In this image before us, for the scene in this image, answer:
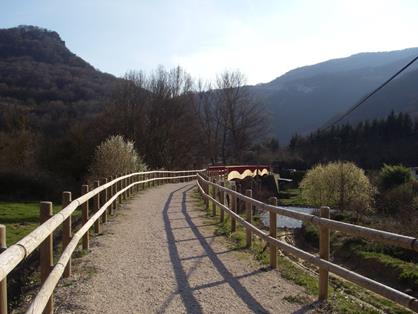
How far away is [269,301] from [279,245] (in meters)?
1.63

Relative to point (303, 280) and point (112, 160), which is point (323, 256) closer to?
point (303, 280)

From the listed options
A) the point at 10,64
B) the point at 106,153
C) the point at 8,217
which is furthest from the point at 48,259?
the point at 10,64

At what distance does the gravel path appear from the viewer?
6504mm

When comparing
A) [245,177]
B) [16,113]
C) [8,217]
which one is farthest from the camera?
[16,113]

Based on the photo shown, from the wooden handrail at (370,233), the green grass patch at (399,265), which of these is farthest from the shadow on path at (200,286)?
the green grass patch at (399,265)

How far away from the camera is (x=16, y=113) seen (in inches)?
2429

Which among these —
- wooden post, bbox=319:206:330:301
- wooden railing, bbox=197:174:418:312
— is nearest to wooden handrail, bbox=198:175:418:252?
wooden railing, bbox=197:174:418:312

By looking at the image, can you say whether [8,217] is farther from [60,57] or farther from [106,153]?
[60,57]

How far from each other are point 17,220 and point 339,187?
Result: 35.1 meters

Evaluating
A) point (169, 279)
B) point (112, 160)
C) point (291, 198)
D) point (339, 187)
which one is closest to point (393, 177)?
point (339, 187)

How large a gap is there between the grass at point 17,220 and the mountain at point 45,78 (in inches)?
1316

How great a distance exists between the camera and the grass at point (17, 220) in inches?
800

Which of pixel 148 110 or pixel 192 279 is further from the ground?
pixel 148 110

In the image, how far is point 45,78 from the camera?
90.8 meters
